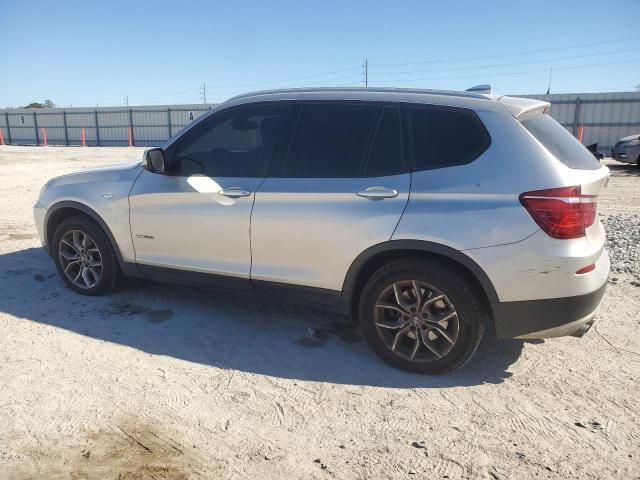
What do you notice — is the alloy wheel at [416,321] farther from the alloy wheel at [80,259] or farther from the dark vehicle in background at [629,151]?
the dark vehicle in background at [629,151]

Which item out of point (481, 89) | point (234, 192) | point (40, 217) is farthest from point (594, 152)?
point (40, 217)

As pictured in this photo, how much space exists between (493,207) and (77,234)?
372 centimetres

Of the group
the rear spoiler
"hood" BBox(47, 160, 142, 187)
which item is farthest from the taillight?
"hood" BBox(47, 160, 142, 187)

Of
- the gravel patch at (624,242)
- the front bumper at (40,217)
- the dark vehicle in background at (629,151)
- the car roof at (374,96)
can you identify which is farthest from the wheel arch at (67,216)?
the dark vehicle in background at (629,151)

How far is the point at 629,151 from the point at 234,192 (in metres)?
15.6

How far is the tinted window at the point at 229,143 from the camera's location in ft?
12.9

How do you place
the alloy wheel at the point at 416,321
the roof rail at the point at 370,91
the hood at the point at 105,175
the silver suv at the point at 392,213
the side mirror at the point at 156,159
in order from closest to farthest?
the silver suv at the point at 392,213
the alloy wheel at the point at 416,321
the roof rail at the point at 370,91
the side mirror at the point at 156,159
the hood at the point at 105,175

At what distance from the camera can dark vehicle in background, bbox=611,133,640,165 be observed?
15406 millimetres

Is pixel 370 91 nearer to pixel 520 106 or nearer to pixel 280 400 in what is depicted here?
pixel 520 106

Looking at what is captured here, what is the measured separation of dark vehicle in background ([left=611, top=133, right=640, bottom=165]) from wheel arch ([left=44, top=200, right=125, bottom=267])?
15925 mm

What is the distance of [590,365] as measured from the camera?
357 centimetres

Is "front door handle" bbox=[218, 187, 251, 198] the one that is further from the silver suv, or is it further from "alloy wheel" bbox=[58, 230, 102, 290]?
"alloy wheel" bbox=[58, 230, 102, 290]

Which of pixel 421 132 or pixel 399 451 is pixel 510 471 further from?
pixel 421 132

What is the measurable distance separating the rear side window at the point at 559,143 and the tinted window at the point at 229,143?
1835 millimetres
